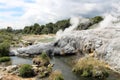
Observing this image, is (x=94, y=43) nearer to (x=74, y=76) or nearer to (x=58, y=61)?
(x=58, y=61)

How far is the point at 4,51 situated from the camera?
52.1 meters


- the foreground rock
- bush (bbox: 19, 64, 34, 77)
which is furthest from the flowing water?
bush (bbox: 19, 64, 34, 77)

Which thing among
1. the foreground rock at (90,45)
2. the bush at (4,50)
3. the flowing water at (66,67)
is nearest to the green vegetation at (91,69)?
the flowing water at (66,67)

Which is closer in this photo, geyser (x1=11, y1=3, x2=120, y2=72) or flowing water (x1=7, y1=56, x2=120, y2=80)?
flowing water (x1=7, y1=56, x2=120, y2=80)


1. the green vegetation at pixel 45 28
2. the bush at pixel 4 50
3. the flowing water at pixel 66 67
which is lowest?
the flowing water at pixel 66 67

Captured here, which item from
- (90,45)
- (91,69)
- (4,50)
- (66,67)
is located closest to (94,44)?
(90,45)

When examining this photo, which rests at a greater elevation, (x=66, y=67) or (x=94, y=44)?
(x=94, y=44)

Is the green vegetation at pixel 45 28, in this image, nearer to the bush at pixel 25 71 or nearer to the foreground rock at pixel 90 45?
the foreground rock at pixel 90 45

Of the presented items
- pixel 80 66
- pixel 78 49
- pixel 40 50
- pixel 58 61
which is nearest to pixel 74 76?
pixel 80 66

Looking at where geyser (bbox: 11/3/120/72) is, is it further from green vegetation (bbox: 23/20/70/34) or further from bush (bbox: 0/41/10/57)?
green vegetation (bbox: 23/20/70/34)

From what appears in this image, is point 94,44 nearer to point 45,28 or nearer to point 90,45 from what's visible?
point 90,45

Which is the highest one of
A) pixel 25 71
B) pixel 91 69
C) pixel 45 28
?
pixel 45 28

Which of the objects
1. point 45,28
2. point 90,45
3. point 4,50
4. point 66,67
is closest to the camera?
point 66,67

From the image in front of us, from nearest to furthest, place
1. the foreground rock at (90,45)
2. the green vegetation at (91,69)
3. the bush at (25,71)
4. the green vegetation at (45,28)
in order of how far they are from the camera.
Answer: the green vegetation at (91,69)
the bush at (25,71)
the foreground rock at (90,45)
the green vegetation at (45,28)
